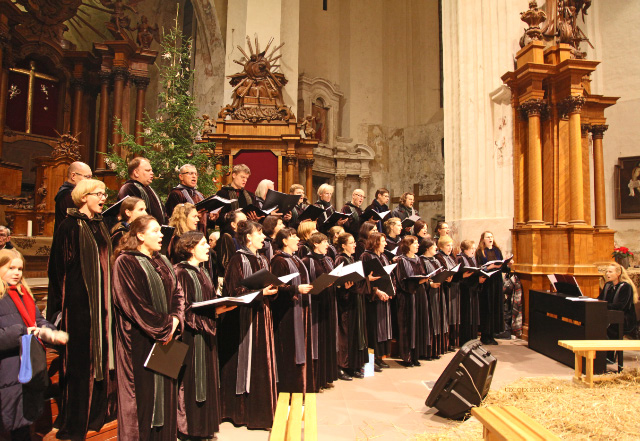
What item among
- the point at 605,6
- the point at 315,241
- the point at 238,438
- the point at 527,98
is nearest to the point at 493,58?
the point at 527,98

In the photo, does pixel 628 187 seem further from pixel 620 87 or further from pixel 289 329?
pixel 289 329

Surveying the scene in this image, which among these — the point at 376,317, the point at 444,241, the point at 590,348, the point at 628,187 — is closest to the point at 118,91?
the point at 444,241

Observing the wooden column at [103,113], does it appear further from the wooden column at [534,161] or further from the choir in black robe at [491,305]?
the wooden column at [534,161]

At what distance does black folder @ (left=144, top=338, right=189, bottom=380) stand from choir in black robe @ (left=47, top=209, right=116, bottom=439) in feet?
1.28

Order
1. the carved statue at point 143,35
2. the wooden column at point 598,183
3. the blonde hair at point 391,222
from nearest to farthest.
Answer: the blonde hair at point 391,222 < the wooden column at point 598,183 < the carved statue at point 143,35

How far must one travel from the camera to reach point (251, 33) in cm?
1280

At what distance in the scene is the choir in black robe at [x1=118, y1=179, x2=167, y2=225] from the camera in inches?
165

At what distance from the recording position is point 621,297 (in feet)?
20.3

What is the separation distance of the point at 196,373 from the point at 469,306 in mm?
4820

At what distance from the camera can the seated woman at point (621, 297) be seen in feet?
20.2

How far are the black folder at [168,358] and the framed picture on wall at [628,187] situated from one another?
11524 millimetres

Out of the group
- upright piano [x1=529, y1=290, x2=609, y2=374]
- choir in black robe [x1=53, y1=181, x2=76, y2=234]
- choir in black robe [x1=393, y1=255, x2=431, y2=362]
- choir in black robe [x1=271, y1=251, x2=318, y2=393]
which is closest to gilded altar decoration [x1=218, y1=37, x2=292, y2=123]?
choir in black robe [x1=393, y1=255, x2=431, y2=362]

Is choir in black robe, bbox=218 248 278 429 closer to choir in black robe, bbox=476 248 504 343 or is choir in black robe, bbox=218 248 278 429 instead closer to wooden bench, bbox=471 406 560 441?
wooden bench, bbox=471 406 560 441

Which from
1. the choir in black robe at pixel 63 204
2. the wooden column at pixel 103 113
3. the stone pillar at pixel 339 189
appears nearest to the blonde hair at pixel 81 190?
the choir in black robe at pixel 63 204
